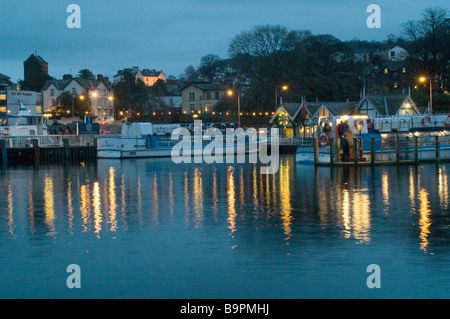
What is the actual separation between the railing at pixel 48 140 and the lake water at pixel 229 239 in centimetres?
2229

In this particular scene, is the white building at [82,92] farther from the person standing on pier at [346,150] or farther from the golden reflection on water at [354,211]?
the golden reflection on water at [354,211]

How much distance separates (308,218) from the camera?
21.9m

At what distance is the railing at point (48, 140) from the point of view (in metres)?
55.4

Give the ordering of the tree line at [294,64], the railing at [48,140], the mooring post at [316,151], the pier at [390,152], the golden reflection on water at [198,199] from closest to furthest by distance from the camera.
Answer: the golden reflection on water at [198,199]
the pier at [390,152]
the mooring post at [316,151]
the railing at [48,140]
the tree line at [294,64]

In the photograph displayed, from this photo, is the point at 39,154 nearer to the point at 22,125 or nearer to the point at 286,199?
the point at 22,125

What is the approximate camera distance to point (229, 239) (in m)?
18.3

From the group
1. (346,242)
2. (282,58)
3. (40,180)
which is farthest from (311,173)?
(282,58)

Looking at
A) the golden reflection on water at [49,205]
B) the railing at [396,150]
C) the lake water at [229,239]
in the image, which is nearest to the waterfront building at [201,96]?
the railing at [396,150]

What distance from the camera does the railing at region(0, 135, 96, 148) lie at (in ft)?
182

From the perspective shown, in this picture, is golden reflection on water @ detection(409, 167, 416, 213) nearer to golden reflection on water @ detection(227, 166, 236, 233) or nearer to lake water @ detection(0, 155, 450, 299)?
lake water @ detection(0, 155, 450, 299)

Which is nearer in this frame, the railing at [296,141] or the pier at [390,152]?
the pier at [390,152]

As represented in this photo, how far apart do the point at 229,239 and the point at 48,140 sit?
140ft

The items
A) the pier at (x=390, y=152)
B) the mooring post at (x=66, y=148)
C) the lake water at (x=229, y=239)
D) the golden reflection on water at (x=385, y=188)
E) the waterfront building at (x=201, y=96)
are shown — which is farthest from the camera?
the waterfront building at (x=201, y=96)

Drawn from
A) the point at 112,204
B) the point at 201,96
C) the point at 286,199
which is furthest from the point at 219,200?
the point at 201,96
